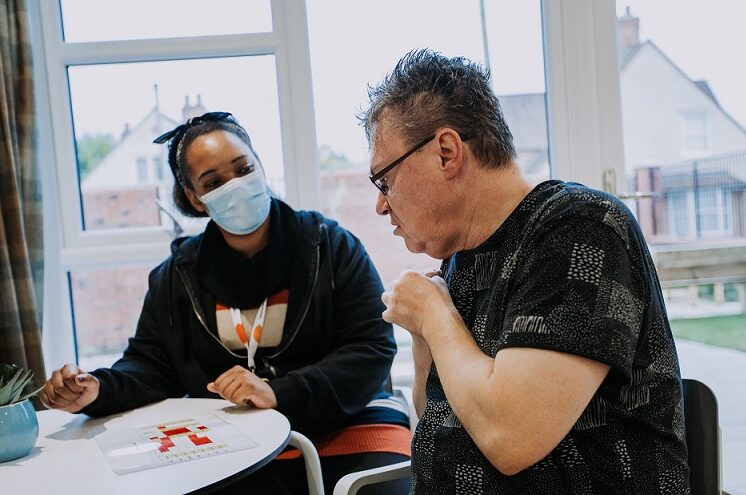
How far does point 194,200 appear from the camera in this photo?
216 centimetres

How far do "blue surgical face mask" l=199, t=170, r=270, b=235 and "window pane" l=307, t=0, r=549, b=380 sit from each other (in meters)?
0.83

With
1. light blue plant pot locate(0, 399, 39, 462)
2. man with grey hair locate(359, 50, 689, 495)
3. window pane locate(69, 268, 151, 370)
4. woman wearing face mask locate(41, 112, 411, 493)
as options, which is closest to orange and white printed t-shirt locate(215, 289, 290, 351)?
woman wearing face mask locate(41, 112, 411, 493)

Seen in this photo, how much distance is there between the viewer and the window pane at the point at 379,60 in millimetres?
2816

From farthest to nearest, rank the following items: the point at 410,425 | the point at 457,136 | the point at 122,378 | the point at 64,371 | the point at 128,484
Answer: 1. the point at 410,425
2. the point at 122,378
3. the point at 64,371
4. the point at 128,484
5. the point at 457,136

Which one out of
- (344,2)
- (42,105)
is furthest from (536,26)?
(42,105)

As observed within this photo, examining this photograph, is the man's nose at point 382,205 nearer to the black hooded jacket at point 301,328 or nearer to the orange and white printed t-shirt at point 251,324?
the black hooded jacket at point 301,328

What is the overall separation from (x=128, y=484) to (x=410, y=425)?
3.11 ft

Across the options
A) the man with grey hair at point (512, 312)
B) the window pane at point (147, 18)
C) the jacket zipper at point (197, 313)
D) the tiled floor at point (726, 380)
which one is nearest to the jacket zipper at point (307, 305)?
the jacket zipper at point (197, 313)

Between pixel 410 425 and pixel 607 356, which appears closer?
pixel 607 356

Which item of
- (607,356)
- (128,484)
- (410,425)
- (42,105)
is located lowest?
(410,425)

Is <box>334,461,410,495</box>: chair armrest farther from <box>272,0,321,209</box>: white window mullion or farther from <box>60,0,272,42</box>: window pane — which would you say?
<box>60,0,272,42</box>: window pane

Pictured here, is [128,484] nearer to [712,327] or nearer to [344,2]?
[344,2]

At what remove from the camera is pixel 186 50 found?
275 cm

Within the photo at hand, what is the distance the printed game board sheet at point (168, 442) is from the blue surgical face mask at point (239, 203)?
571 mm
